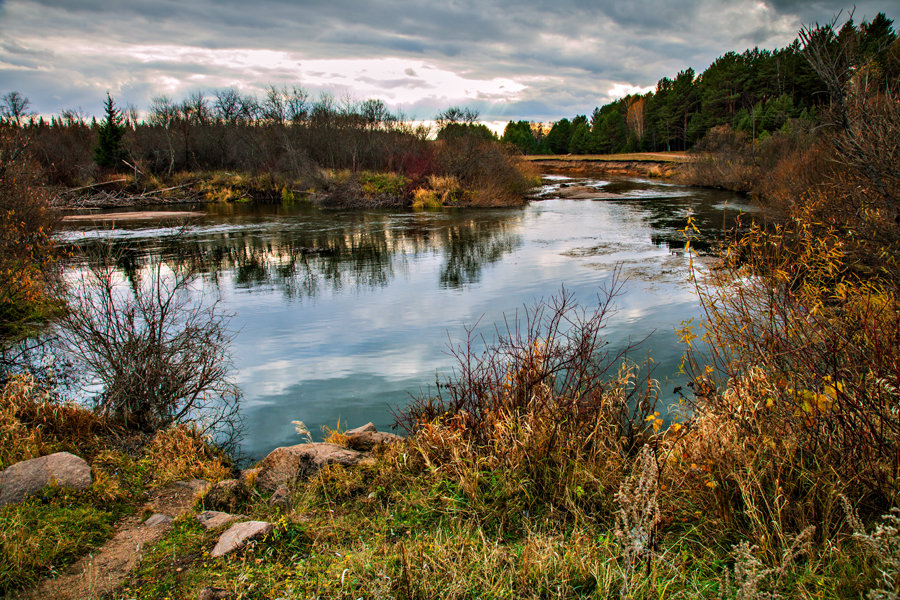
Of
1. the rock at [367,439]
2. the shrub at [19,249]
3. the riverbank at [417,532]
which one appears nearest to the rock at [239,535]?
the riverbank at [417,532]

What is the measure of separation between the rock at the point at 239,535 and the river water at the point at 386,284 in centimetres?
307

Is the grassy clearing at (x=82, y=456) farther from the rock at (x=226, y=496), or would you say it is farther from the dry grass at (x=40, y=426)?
the rock at (x=226, y=496)

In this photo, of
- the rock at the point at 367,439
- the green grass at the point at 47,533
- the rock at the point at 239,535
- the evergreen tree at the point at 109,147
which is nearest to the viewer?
the green grass at the point at 47,533

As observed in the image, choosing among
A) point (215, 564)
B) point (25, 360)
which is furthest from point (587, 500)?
point (25, 360)

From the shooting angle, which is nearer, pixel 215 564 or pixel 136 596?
pixel 136 596

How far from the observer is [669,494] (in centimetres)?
412

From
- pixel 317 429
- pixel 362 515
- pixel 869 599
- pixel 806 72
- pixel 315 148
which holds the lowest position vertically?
pixel 317 429

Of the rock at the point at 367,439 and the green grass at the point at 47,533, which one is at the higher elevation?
the green grass at the point at 47,533

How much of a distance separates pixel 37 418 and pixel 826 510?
8100 millimetres

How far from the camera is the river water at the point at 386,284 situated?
8945mm

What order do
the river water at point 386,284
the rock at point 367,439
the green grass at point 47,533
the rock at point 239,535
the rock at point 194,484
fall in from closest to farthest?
the green grass at point 47,533 → the rock at point 239,535 → the rock at point 194,484 → the rock at point 367,439 → the river water at point 386,284

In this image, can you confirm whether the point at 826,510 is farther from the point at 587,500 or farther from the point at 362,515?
the point at 362,515

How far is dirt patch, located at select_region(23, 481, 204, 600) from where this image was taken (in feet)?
11.7

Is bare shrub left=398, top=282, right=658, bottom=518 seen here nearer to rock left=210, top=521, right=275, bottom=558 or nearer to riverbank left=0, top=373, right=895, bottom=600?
riverbank left=0, top=373, right=895, bottom=600
